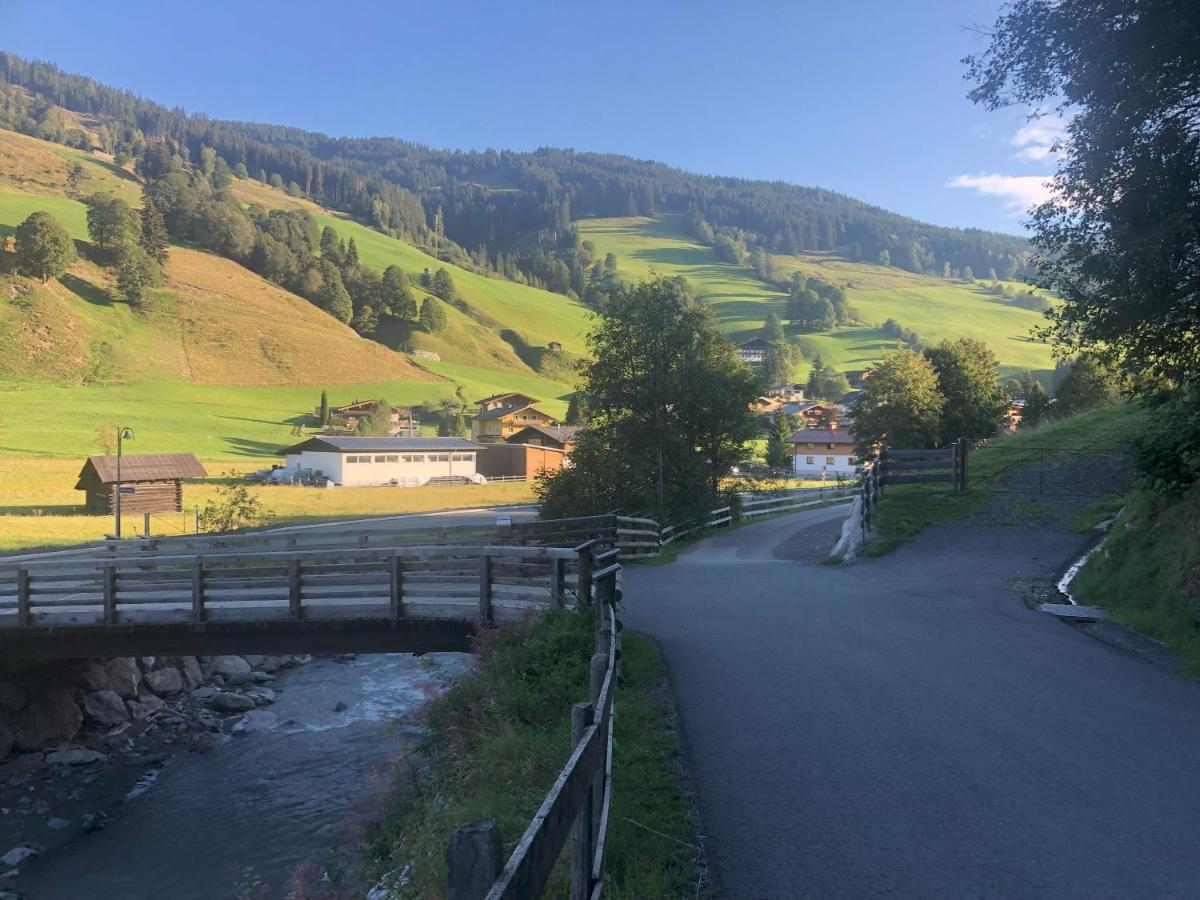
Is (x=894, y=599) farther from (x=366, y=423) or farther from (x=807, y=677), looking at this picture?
(x=366, y=423)

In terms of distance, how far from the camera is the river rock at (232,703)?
17.9 metres

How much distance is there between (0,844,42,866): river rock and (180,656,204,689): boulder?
7.05 meters

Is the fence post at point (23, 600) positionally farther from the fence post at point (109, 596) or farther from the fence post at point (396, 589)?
the fence post at point (396, 589)

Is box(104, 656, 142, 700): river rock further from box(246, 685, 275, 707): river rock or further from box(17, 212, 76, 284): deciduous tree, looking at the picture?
box(17, 212, 76, 284): deciduous tree

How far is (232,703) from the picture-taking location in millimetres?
17969

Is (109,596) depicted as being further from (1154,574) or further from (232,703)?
(1154,574)

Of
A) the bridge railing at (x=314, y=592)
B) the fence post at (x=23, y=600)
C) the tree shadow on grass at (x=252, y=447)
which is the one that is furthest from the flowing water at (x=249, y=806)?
the tree shadow on grass at (x=252, y=447)

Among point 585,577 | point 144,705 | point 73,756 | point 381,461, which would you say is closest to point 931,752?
point 585,577

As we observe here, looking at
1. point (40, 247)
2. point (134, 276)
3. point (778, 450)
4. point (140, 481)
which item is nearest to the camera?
point (140, 481)

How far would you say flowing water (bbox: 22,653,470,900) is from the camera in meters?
11.1

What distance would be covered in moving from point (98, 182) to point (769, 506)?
171 metres

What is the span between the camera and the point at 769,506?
3972 cm

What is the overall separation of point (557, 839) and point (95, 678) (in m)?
18.7

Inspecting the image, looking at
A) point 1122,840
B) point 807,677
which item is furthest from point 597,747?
point 807,677
